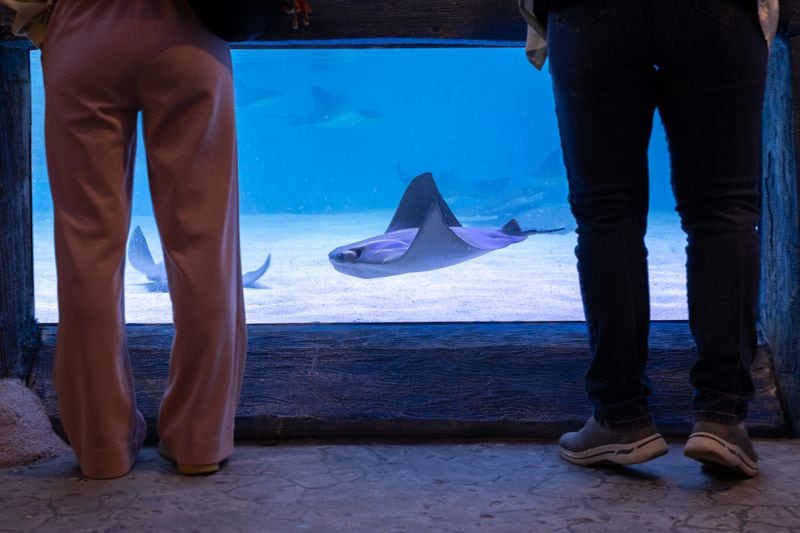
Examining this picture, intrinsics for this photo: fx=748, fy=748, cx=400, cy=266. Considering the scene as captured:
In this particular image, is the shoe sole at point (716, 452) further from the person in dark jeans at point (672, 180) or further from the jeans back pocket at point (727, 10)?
the jeans back pocket at point (727, 10)

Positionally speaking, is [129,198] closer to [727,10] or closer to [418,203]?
[727,10]

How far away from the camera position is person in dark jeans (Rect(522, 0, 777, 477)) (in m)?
1.58

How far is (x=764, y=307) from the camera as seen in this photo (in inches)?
90.5

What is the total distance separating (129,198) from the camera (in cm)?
177

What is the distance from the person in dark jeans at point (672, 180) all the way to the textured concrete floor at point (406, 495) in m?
0.10

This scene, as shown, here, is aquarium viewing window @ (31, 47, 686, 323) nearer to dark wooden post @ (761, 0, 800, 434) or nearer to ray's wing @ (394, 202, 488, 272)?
ray's wing @ (394, 202, 488, 272)

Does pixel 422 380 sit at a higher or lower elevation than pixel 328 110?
lower

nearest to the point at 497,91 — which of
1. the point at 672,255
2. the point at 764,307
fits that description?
the point at 672,255

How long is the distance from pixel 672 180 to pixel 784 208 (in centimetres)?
68

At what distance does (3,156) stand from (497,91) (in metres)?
31.0

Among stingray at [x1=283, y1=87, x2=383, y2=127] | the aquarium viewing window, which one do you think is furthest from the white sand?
stingray at [x1=283, y1=87, x2=383, y2=127]

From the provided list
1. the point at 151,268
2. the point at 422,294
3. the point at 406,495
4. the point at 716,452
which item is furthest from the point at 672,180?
Result: the point at 151,268

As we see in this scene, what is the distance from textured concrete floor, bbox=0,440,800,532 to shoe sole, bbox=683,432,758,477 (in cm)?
5

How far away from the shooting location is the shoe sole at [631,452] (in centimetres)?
168
